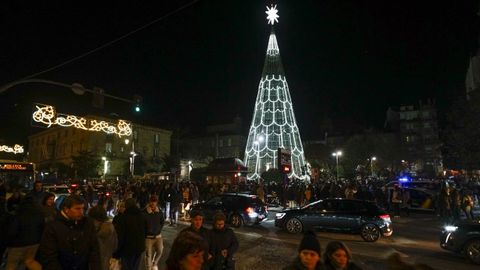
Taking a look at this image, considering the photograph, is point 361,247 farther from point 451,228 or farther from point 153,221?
point 153,221

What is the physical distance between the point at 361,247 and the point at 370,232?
1662 millimetres

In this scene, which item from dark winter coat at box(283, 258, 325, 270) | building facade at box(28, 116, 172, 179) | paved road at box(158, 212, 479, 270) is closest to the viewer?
dark winter coat at box(283, 258, 325, 270)

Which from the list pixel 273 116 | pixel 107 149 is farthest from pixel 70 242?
pixel 107 149

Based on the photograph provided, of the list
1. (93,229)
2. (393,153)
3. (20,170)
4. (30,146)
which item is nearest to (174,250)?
(93,229)

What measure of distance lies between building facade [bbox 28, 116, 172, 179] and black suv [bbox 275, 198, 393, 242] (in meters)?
42.0

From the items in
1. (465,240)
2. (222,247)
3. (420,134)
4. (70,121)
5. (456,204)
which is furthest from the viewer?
(420,134)

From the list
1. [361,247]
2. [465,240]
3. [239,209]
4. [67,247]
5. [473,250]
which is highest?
[67,247]

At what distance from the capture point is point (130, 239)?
254 inches

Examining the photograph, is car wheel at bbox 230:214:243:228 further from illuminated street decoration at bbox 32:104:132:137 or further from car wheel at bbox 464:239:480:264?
car wheel at bbox 464:239:480:264

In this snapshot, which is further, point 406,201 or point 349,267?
point 406,201

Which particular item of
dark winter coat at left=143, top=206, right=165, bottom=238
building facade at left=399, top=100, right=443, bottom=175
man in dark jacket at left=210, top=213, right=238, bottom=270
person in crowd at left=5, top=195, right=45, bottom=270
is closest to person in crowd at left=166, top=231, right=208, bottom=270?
man in dark jacket at left=210, top=213, right=238, bottom=270

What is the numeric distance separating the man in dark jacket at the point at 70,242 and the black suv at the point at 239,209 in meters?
12.4

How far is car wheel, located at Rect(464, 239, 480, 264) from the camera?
33.1 ft

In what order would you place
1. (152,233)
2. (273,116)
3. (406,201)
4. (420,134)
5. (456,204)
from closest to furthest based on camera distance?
(152,233)
(456,204)
(406,201)
(273,116)
(420,134)
